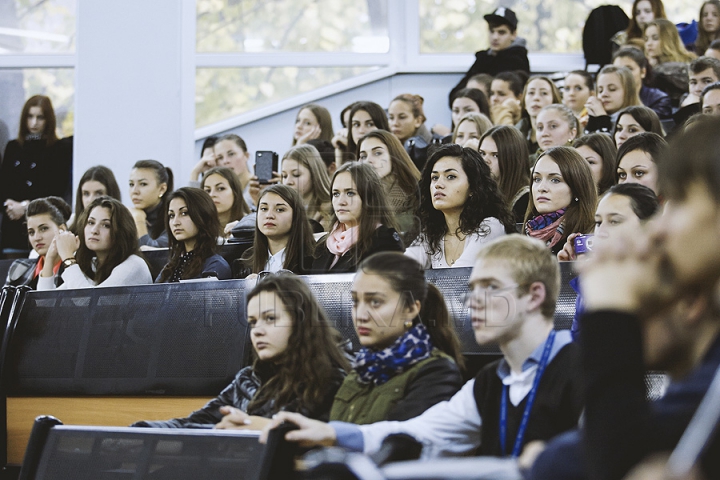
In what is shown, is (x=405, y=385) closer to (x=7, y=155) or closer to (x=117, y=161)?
(x=117, y=161)

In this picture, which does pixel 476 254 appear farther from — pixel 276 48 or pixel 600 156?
pixel 276 48

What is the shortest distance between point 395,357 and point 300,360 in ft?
1.34

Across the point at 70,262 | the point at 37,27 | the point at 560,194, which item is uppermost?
the point at 37,27

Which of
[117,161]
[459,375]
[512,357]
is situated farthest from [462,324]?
[117,161]

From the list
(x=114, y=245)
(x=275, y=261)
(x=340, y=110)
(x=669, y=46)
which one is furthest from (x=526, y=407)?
(x=340, y=110)

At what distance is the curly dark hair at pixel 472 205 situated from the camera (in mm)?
3822

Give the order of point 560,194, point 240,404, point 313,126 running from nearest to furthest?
point 240,404 < point 560,194 < point 313,126

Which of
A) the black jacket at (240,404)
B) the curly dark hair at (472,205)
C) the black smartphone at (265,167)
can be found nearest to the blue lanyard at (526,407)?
the black jacket at (240,404)

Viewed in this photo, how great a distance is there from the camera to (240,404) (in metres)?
2.94

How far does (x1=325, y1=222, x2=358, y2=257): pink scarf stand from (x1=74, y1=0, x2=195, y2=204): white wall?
10.2 ft

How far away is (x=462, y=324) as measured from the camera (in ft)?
9.86

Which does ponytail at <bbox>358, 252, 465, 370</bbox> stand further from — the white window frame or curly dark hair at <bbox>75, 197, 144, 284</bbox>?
the white window frame

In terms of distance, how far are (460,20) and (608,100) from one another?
3547mm

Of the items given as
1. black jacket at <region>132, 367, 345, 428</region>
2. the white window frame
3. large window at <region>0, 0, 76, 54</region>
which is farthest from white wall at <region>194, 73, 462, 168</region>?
black jacket at <region>132, 367, 345, 428</region>
